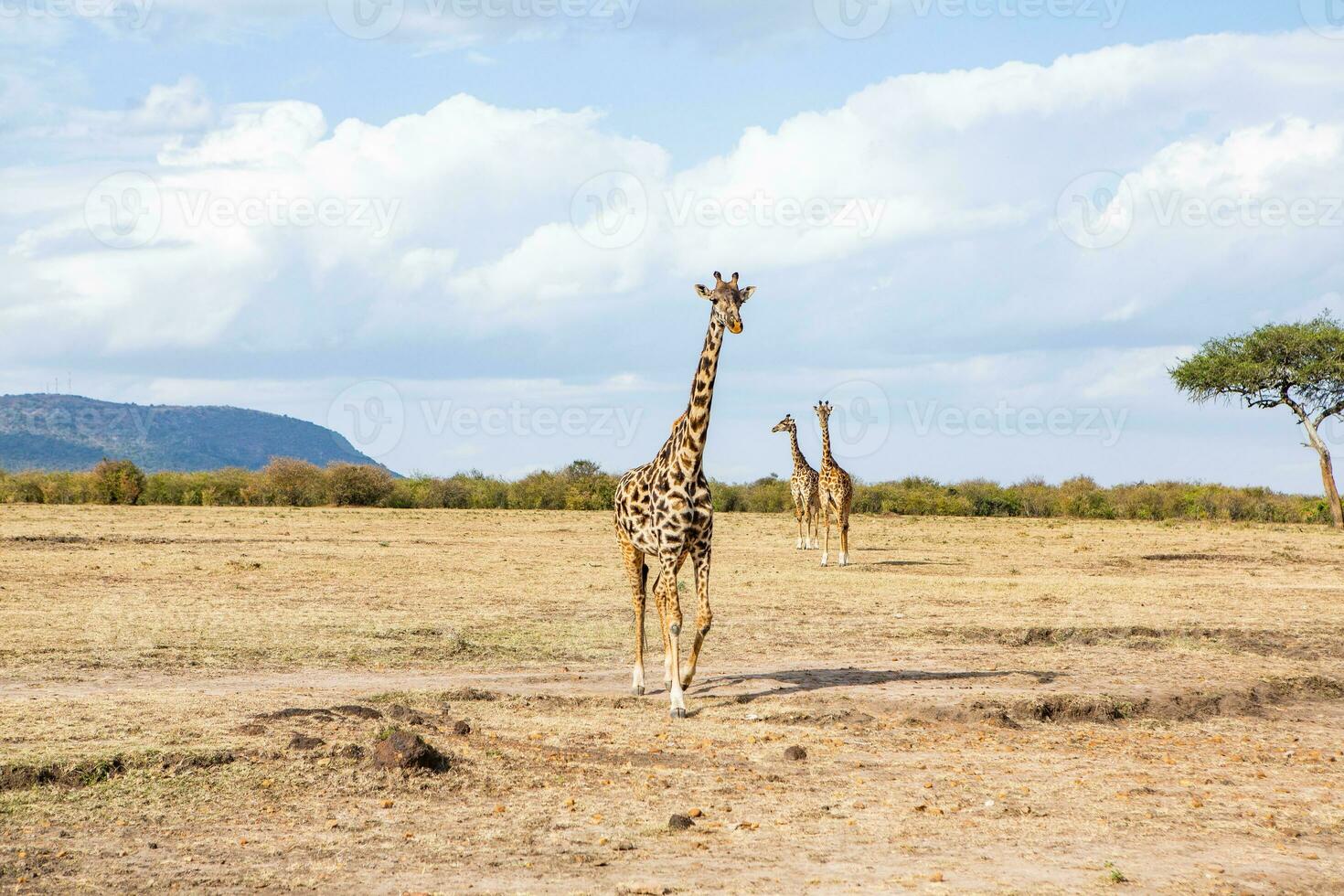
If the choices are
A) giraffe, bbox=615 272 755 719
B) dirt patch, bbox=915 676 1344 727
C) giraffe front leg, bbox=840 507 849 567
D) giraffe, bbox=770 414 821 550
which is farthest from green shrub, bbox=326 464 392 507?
dirt patch, bbox=915 676 1344 727

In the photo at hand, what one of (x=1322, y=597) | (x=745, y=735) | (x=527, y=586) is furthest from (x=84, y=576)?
(x=1322, y=597)

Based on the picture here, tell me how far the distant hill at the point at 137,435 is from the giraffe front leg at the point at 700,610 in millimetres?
147217

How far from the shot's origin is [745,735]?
35.8ft

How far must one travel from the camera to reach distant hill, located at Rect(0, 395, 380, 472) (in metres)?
159

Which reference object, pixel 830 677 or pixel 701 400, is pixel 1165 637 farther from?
pixel 701 400

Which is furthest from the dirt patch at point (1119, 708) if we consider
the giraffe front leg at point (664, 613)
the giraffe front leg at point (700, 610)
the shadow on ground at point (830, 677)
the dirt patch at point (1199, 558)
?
the dirt patch at point (1199, 558)

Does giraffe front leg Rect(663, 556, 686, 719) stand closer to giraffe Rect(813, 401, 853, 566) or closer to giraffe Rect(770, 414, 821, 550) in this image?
giraffe Rect(813, 401, 853, 566)

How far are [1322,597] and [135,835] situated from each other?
1925 cm

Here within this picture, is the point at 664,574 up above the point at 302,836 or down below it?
above

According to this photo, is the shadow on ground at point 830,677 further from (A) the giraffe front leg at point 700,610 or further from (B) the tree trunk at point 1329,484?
(B) the tree trunk at point 1329,484

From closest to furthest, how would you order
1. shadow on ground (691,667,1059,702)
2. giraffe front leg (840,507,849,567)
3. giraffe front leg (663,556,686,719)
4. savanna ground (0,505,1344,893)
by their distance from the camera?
savanna ground (0,505,1344,893), giraffe front leg (663,556,686,719), shadow on ground (691,667,1059,702), giraffe front leg (840,507,849,567)

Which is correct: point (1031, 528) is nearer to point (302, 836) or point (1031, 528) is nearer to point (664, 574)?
point (664, 574)

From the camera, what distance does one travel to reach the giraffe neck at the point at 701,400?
12.4 metres

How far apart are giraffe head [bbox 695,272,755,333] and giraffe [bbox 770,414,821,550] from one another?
17533mm
